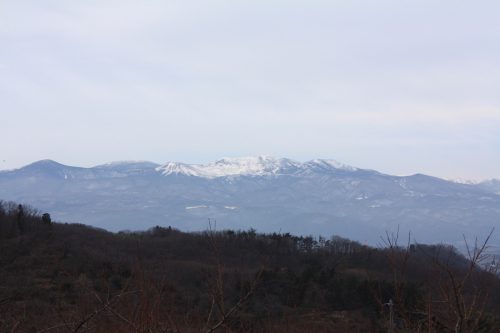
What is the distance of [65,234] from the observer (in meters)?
56.0

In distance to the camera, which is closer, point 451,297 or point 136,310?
point 451,297

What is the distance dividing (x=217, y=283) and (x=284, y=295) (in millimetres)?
31687

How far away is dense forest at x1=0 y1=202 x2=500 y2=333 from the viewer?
427 cm

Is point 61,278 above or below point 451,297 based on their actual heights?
below

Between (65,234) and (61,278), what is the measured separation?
27035 mm

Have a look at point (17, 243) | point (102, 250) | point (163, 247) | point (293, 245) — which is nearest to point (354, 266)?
point (293, 245)

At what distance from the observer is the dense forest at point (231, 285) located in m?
4.27

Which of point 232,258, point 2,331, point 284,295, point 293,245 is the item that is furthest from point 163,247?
point 2,331

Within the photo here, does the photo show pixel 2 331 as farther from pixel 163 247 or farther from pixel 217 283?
pixel 163 247

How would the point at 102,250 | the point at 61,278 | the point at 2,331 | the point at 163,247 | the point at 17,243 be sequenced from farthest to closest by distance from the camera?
the point at 163,247
the point at 102,250
the point at 17,243
the point at 61,278
the point at 2,331

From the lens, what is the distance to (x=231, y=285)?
28922 millimetres

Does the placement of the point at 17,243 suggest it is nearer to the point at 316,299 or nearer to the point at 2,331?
the point at 316,299

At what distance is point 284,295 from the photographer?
114ft

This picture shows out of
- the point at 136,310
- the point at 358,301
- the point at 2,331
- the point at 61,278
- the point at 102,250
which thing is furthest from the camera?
the point at 102,250
